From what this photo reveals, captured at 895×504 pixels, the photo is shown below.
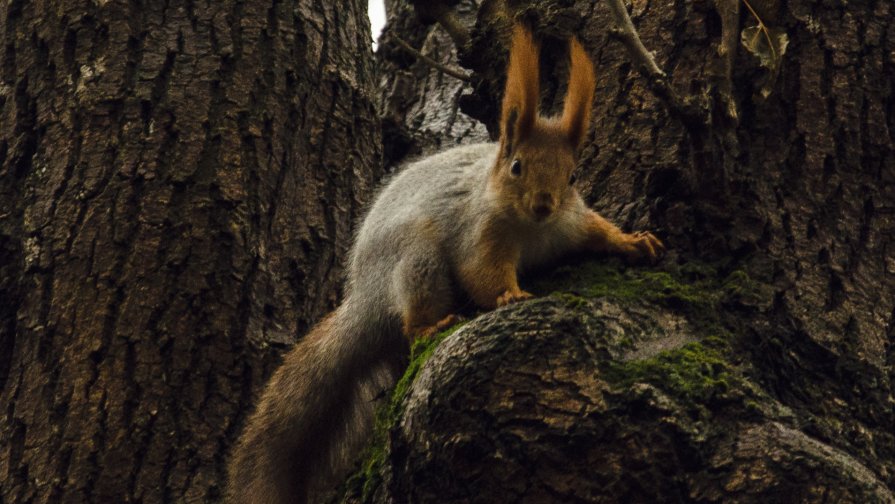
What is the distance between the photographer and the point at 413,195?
12.0 ft

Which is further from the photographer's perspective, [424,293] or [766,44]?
[424,293]

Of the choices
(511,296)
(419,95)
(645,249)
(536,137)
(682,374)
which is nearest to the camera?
(682,374)

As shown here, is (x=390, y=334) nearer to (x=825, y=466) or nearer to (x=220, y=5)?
(x=220, y=5)

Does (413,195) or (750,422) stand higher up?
(413,195)

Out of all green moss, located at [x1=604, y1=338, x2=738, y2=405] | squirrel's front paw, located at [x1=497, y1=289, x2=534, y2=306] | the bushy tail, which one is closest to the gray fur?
→ the bushy tail

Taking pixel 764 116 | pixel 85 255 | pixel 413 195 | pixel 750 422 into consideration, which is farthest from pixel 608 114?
pixel 85 255

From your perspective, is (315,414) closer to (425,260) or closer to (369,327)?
(369,327)

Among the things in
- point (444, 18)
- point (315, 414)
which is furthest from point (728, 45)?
point (315, 414)

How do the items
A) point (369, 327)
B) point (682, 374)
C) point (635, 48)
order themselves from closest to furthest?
point (682, 374), point (635, 48), point (369, 327)

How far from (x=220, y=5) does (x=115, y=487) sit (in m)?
1.62

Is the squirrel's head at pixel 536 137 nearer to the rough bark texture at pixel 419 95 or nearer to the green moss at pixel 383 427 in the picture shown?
the green moss at pixel 383 427

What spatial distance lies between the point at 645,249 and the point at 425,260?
0.81 m

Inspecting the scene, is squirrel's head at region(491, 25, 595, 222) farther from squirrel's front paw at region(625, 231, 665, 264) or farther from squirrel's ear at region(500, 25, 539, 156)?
squirrel's front paw at region(625, 231, 665, 264)

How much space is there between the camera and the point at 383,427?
2.80m
